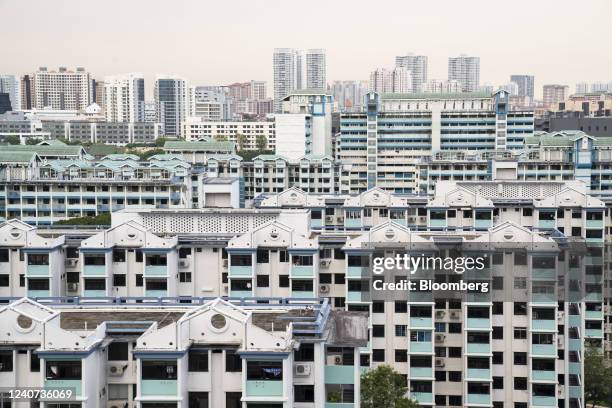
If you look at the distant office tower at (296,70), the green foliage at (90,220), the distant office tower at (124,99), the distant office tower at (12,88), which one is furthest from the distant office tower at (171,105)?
the green foliage at (90,220)

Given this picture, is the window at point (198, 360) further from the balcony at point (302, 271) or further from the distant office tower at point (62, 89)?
the distant office tower at point (62, 89)

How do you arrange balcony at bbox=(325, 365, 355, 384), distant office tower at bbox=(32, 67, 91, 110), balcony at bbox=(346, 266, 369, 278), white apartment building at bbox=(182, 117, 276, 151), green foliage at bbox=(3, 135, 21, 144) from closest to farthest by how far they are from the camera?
balcony at bbox=(325, 365, 355, 384)
balcony at bbox=(346, 266, 369, 278)
green foliage at bbox=(3, 135, 21, 144)
white apartment building at bbox=(182, 117, 276, 151)
distant office tower at bbox=(32, 67, 91, 110)

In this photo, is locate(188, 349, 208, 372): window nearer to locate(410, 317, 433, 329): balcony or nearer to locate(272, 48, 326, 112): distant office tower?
locate(410, 317, 433, 329): balcony

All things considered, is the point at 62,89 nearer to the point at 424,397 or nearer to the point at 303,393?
the point at 424,397

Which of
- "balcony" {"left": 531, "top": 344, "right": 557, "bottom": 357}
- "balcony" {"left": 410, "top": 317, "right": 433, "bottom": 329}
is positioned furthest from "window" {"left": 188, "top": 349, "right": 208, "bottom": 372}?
"balcony" {"left": 531, "top": 344, "right": 557, "bottom": 357}

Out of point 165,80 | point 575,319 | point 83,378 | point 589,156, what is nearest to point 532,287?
point 575,319

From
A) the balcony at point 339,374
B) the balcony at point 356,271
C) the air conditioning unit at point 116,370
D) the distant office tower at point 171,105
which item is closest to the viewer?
the air conditioning unit at point 116,370

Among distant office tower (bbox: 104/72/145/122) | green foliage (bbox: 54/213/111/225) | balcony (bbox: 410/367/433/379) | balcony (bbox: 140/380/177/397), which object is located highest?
distant office tower (bbox: 104/72/145/122)
